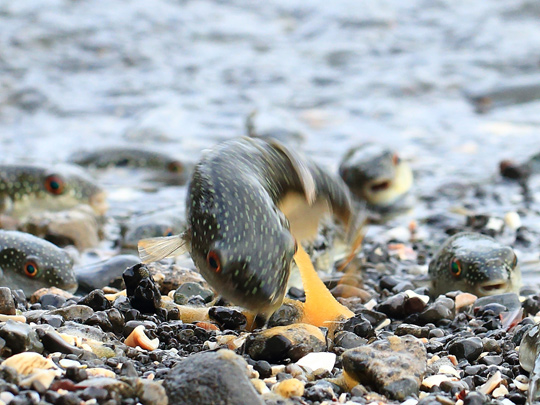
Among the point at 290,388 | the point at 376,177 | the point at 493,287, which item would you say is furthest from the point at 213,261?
the point at 376,177

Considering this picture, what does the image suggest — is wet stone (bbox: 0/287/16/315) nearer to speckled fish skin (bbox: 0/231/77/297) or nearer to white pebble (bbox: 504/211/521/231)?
speckled fish skin (bbox: 0/231/77/297)

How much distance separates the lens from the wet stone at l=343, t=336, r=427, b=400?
287cm

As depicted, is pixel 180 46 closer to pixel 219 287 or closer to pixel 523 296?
pixel 523 296

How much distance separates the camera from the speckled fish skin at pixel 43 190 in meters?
6.55

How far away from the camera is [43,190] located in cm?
670

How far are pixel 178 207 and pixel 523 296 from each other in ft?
9.55

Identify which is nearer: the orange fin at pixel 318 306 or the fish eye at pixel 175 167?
the orange fin at pixel 318 306

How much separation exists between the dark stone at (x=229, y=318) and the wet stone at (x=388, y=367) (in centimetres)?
72

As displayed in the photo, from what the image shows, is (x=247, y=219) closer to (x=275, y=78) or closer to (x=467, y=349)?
(x=467, y=349)

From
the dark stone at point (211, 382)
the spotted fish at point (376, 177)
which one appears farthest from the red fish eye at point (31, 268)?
the spotted fish at point (376, 177)

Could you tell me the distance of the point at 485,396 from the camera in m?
2.84

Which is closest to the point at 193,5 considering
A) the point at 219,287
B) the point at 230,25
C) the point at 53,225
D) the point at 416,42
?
the point at 230,25

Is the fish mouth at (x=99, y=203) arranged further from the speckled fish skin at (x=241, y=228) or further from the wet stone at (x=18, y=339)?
the wet stone at (x=18, y=339)

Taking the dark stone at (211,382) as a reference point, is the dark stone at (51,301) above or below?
below
